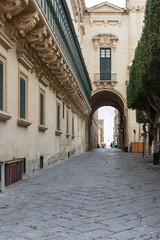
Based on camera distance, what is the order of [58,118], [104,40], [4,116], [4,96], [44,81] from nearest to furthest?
[4,116], [4,96], [44,81], [58,118], [104,40]

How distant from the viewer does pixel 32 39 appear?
409 inches

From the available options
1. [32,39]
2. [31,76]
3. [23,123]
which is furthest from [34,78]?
[23,123]

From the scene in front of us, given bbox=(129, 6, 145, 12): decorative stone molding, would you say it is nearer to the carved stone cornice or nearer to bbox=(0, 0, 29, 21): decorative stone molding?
the carved stone cornice

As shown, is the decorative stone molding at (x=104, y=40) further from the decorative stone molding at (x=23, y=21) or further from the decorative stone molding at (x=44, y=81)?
the decorative stone molding at (x=23, y=21)

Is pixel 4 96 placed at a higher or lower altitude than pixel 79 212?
higher

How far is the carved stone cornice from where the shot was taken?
845 centimetres

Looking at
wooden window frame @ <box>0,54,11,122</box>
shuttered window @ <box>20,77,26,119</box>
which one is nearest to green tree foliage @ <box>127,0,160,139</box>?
shuttered window @ <box>20,77,26,119</box>

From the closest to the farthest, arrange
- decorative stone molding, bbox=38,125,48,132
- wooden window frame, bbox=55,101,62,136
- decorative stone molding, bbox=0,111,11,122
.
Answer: decorative stone molding, bbox=0,111,11,122 < decorative stone molding, bbox=38,125,48,132 < wooden window frame, bbox=55,101,62,136

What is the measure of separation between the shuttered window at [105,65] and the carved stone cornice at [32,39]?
2274 cm

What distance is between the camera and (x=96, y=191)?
757 cm

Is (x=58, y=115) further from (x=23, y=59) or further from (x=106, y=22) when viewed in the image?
(x=106, y=22)

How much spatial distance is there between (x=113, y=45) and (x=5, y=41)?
102ft

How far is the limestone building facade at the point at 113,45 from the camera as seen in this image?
37938 mm

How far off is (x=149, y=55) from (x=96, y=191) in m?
6.73
